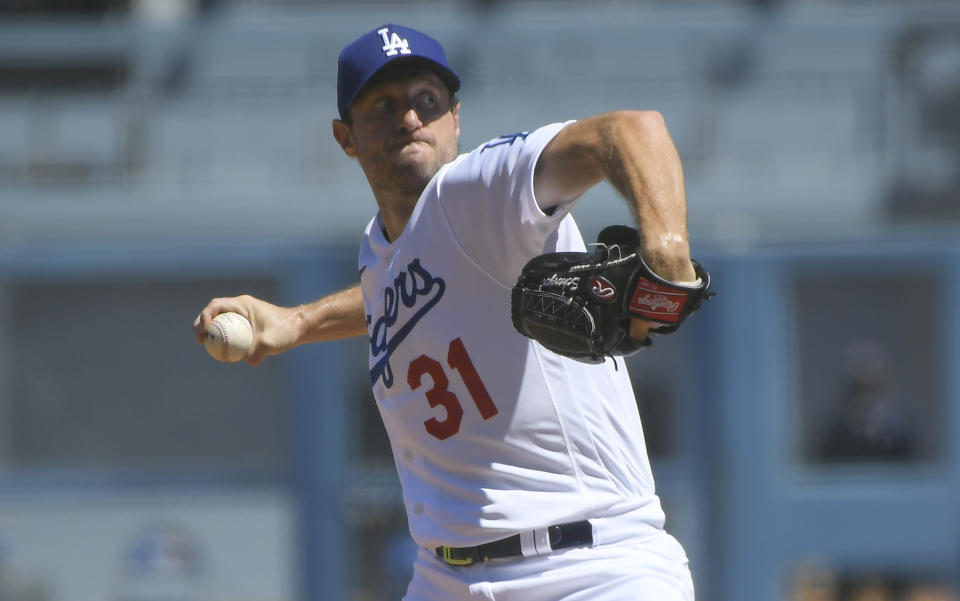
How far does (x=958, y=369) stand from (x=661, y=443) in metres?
1.68

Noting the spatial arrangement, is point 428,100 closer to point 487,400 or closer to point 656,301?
point 487,400

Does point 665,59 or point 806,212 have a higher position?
point 665,59

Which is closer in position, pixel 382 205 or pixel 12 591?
pixel 382 205

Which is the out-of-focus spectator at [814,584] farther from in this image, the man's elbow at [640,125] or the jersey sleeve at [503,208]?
the man's elbow at [640,125]

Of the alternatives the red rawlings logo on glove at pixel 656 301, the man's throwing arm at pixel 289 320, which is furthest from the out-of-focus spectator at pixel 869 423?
the red rawlings logo on glove at pixel 656 301

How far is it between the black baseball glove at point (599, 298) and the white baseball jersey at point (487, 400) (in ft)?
0.78

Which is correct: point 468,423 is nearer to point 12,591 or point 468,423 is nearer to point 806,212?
point 12,591

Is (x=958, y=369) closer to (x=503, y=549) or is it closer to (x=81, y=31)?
(x=503, y=549)

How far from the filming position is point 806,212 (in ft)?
31.6

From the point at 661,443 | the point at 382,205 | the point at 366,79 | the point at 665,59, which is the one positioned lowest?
the point at 661,443

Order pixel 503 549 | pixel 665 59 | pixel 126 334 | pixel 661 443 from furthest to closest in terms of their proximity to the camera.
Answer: pixel 665 59 → pixel 126 334 → pixel 661 443 → pixel 503 549

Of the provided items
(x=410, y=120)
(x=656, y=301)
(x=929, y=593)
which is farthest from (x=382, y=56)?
(x=929, y=593)

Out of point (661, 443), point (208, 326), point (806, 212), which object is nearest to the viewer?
point (208, 326)

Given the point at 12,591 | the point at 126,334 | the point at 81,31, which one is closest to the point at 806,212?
the point at 126,334
